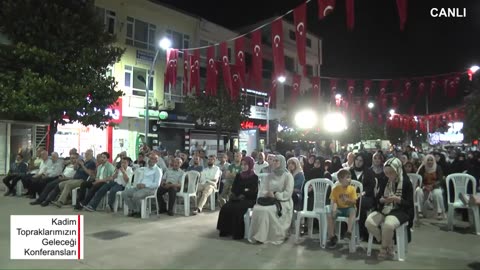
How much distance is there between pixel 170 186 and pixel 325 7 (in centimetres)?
544

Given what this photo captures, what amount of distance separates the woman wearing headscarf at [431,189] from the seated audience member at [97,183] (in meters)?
7.61

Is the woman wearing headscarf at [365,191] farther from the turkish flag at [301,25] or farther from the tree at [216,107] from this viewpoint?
the tree at [216,107]

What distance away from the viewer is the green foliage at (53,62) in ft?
45.5

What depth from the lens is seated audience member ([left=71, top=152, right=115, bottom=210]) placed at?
10.6 meters

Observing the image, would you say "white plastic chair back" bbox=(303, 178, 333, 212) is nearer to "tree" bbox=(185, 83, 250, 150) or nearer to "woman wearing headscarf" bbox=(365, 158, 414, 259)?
"woman wearing headscarf" bbox=(365, 158, 414, 259)

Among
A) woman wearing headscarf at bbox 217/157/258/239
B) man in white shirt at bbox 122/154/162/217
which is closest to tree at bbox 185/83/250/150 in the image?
man in white shirt at bbox 122/154/162/217

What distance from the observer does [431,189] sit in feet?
31.8

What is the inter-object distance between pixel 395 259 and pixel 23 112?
42.2 feet

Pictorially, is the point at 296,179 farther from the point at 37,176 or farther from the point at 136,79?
the point at 136,79

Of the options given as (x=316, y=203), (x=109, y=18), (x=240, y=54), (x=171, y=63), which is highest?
(x=109, y=18)

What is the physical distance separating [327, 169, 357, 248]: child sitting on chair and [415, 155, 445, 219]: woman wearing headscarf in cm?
341

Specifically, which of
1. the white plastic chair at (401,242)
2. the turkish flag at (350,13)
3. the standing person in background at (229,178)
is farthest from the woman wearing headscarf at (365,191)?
the standing person in background at (229,178)

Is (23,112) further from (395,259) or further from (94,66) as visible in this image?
(395,259)

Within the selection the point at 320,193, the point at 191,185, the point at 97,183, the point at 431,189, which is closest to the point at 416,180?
the point at 431,189
